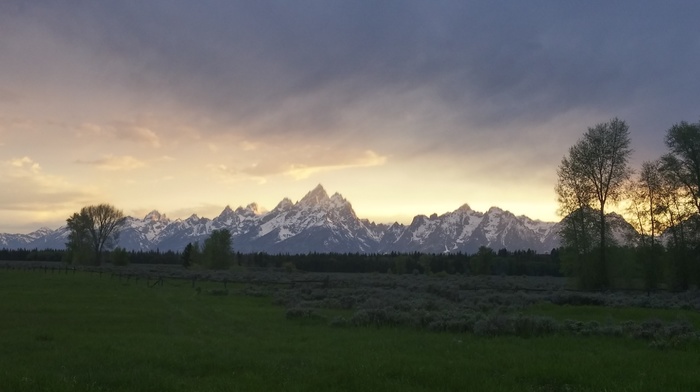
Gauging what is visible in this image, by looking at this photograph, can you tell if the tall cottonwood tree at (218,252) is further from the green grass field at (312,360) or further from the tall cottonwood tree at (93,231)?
the green grass field at (312,360)

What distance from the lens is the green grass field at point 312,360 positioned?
445 inches

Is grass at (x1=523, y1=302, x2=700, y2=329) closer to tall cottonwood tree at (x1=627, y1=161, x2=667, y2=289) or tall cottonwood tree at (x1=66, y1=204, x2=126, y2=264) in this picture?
tall cottonwood tree at (x1=627, y1=161, x2=667, y2=289)

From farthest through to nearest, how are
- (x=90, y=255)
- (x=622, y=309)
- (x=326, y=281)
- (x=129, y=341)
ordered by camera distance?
(x=90, y=255) < (x=326, y=281) < (x=622, y=309) < (x=129, y=341)

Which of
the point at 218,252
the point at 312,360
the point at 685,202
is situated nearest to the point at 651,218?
the point at 685,202

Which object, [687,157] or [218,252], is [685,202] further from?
[218,252]

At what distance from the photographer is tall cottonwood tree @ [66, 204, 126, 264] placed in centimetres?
13625

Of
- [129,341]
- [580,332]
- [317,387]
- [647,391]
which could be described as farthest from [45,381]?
[580,332]

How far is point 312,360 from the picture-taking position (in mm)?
14180

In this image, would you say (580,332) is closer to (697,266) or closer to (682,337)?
(682,337)

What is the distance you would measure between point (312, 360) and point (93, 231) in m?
144

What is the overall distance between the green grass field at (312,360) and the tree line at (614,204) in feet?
88.2

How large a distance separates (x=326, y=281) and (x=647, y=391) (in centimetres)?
4802

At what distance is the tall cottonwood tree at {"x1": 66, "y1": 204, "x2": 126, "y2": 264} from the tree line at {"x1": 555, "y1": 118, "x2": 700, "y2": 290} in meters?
122

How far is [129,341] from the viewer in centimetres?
1780
